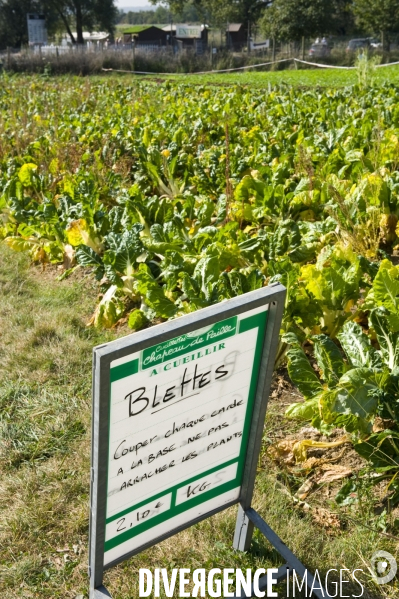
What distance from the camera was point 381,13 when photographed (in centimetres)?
4703

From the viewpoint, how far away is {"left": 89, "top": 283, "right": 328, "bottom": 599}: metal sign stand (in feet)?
5.13

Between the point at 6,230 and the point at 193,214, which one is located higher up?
the point at 193,214

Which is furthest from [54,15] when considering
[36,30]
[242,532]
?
[242,532]

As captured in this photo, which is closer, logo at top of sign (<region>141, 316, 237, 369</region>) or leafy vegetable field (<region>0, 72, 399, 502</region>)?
logo at top of sign (<region>141, 316, 237, 369</region>)

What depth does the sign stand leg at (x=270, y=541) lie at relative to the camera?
217cm

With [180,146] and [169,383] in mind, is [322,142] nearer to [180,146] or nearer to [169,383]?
[180,146]

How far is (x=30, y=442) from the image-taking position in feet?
10.2

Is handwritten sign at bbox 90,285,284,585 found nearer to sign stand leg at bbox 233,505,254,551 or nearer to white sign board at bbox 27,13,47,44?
sign stand leg at bbox 233,505,254,551

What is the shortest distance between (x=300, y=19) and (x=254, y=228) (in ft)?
162

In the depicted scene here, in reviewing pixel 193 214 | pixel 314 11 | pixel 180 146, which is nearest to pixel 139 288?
pixel 193 214

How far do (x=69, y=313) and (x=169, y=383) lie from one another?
2829 mm

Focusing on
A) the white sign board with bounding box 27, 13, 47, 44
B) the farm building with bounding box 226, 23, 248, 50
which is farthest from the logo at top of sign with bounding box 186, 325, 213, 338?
the farm building with bounding box 226, 23, 248, 50
